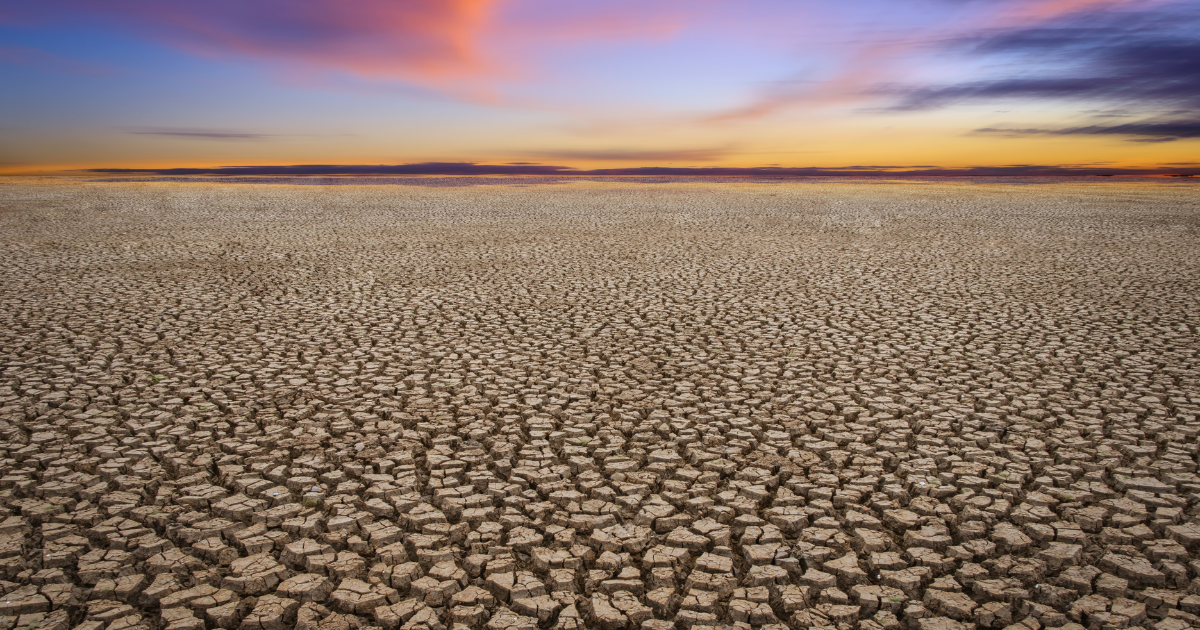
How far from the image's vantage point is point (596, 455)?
363cm

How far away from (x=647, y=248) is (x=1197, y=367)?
8.14m

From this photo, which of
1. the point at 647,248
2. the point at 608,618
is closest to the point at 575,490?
the point at 608,618

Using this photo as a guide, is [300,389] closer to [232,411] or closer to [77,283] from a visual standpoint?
[232,411]

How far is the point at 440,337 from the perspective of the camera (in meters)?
5.98

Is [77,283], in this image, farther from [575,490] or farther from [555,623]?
[555,623]

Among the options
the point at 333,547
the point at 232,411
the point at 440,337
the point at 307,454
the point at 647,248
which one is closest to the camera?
the point at 333,547

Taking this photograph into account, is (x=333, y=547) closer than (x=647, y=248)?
Yes

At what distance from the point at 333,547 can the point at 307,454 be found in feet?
3.27

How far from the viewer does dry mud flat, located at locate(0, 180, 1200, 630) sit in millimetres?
2480

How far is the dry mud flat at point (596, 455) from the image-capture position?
97.7 inches

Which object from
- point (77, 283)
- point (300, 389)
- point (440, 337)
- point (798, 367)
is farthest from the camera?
point (77, 283)

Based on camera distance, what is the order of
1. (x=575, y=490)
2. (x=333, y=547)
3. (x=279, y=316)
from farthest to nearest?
(x=279, y=316)
(x=575, y=490)
(x=333, y=547)

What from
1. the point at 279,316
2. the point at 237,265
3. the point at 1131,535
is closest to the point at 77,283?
the point at 237,265

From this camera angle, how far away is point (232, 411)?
13.7ft
